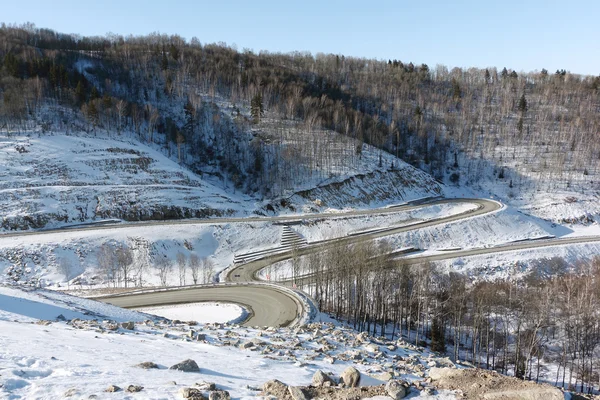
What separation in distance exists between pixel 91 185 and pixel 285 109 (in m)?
65.4

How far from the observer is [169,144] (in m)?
89.4

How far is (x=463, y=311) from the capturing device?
34156 mm

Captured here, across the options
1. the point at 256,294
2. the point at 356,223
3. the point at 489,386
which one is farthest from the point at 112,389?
the point at 356,223

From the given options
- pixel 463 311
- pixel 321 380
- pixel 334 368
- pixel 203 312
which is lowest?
pixel 463 311

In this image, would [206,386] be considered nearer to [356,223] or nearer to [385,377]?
[385,377]

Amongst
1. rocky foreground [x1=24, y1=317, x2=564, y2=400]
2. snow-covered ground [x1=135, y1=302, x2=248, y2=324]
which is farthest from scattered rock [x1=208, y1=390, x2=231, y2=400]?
snow-covered ground [x1=135, y1=302, x2=248, y2=324]

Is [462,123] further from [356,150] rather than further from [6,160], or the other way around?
[6,160]

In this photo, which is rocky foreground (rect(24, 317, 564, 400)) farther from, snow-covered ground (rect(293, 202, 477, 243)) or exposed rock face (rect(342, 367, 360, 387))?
snow-covered ground (rect(293, 202, 477, 243))

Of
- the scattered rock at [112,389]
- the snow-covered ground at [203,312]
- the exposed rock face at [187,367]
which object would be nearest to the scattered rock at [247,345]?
the exposed rock face at [187,367]

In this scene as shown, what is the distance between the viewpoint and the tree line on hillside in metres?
30.7

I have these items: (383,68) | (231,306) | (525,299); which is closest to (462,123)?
(383,68)

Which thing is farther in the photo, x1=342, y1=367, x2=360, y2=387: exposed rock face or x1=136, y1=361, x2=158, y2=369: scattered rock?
x1=136, y1=361, x2=158, y2=369: scattered rock

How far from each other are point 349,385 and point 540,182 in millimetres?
105640

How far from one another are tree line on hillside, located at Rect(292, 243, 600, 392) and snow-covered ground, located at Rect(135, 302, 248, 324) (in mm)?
8528
